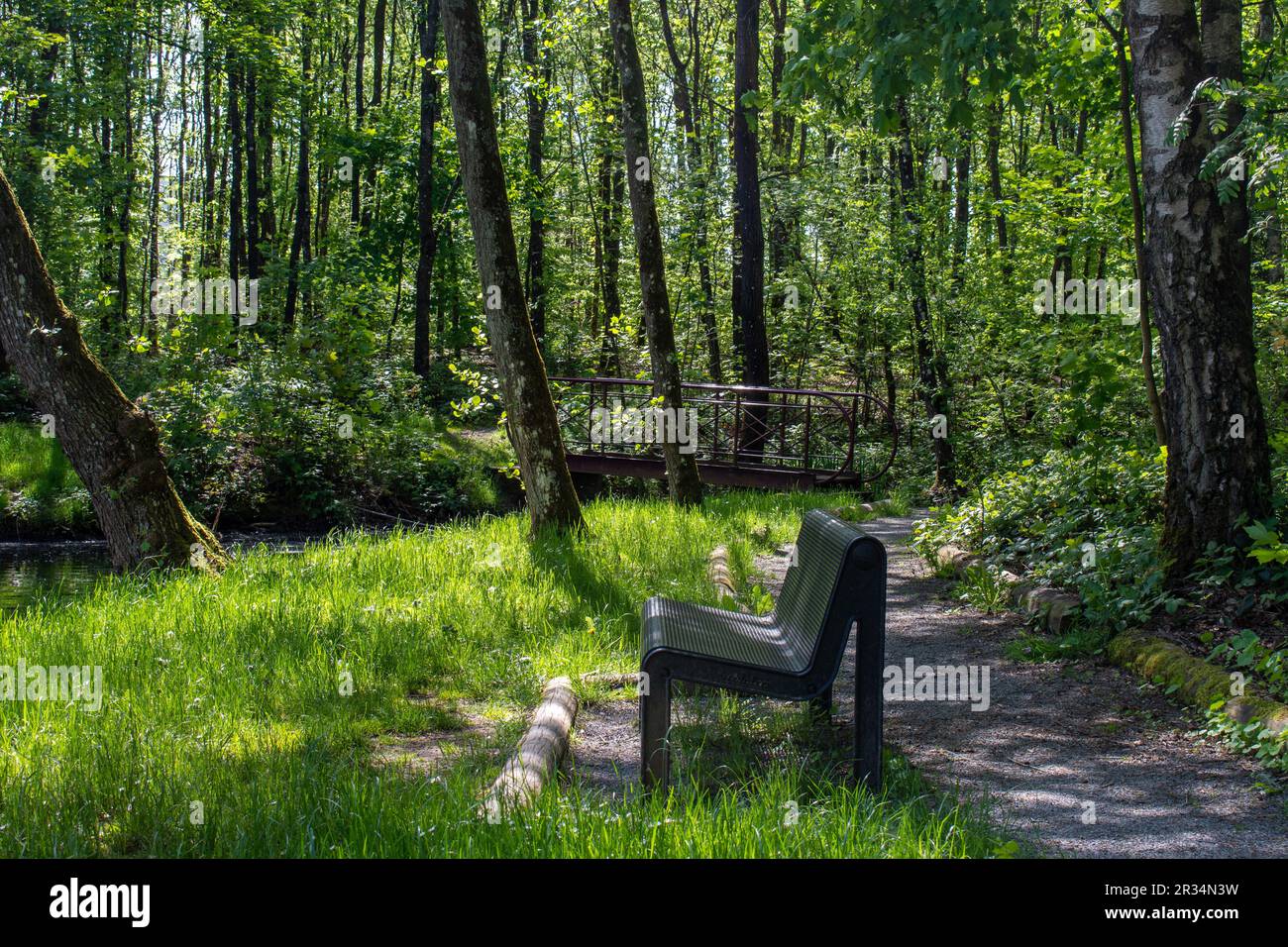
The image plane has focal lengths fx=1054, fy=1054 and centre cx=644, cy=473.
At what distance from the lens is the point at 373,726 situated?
469cm

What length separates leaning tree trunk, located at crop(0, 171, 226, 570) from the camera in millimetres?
8109

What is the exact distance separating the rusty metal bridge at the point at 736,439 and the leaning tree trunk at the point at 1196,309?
30.7 feet

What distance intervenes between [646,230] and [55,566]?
8.72 meters

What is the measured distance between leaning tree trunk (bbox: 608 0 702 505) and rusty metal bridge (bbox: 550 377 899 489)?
13.2 feet

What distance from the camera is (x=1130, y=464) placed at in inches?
325

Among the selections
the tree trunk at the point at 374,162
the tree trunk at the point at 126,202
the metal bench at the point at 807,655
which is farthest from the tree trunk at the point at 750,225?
the metal bench at the point at 807,655

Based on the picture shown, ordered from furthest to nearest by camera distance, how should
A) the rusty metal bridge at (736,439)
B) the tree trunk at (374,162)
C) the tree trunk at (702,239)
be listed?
the tree trunk at (374,162)
the tree trunk at (702,239)
the rusty metal bridge at (736,439)

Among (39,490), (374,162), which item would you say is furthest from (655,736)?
(374,162)

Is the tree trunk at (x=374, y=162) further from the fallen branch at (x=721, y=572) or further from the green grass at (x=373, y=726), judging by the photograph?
the fallen branch at (x=721, y=572)

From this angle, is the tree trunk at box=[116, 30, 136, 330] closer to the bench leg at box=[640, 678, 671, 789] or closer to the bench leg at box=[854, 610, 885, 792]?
the bench leg at box=[640, 678, 671, 789]

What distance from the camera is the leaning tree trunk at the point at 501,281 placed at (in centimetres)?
898

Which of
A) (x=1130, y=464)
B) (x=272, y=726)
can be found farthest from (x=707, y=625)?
(x=1130, y=464)
